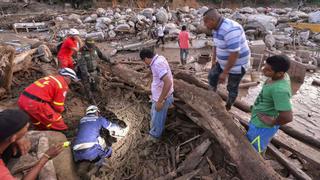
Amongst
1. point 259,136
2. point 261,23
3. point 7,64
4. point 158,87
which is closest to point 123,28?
point 261,23

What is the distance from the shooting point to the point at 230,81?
4.32m

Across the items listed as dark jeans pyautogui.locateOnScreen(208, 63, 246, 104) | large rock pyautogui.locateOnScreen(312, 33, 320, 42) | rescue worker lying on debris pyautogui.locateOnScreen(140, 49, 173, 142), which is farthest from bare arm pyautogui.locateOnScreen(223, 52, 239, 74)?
large rock pyautogui.locateOnScreen(312, 33, 320, 42)

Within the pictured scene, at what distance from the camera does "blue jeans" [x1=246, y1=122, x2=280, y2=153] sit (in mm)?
3271

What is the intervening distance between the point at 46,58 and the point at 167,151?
5174 mm

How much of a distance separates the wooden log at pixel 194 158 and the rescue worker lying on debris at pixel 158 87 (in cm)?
79

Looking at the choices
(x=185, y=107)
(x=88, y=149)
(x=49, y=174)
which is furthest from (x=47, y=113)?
(x=185, y=107)

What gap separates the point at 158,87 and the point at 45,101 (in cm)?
187

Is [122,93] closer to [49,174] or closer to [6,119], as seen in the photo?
[49,174]

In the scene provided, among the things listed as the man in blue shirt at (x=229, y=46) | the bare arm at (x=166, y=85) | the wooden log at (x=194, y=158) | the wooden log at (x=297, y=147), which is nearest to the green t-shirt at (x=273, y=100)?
the wooden log at (x=194, y=158)

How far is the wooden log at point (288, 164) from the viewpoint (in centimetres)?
345

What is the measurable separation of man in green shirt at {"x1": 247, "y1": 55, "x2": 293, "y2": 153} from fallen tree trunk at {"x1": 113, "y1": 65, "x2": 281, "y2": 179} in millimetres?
209

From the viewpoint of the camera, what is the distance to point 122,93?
6.16 metres

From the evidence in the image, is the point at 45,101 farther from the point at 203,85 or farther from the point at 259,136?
the point at 259,136

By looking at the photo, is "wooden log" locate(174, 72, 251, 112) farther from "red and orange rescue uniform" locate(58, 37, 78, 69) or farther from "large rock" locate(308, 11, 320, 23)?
"large rock" locate(308, 11, 320, 23)
